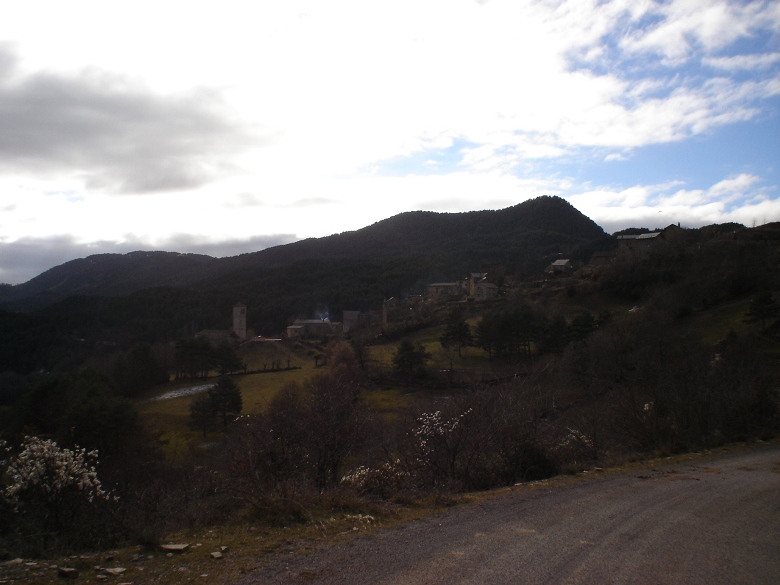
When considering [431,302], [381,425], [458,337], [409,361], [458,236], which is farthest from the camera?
[458,236]

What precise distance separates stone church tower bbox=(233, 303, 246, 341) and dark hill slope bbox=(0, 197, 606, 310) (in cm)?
1477

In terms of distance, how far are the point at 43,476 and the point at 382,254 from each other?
119 m

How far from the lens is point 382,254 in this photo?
125 metres

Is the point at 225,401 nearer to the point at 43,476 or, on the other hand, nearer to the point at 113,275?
the point at 43,476

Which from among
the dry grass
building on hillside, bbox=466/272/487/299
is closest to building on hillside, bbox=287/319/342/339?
building on hillside, bbox=466/272/487/299

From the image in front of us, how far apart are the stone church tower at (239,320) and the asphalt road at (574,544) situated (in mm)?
72220

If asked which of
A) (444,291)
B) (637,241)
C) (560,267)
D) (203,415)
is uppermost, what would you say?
(637,241)

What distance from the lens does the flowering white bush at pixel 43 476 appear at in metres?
7.40

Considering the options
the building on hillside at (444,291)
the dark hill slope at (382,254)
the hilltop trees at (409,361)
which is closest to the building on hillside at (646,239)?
the dark hill slope at (382,254)

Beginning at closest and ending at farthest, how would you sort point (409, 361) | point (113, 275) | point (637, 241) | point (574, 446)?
point (574, 446)
point (409, 361)
point (637, 241)
point (113, 275)

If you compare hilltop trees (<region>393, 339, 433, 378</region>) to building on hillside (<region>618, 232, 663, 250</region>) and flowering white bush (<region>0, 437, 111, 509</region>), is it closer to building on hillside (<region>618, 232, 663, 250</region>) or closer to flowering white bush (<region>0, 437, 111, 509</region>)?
flowering white bush (<region>0, 437, 111, 509</region>)

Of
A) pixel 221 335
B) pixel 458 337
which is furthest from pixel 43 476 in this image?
pixel 221 335

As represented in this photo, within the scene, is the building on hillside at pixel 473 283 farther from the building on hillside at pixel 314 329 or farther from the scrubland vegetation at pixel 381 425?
the scrubland vegetation at pixel 381 425

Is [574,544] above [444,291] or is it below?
below
